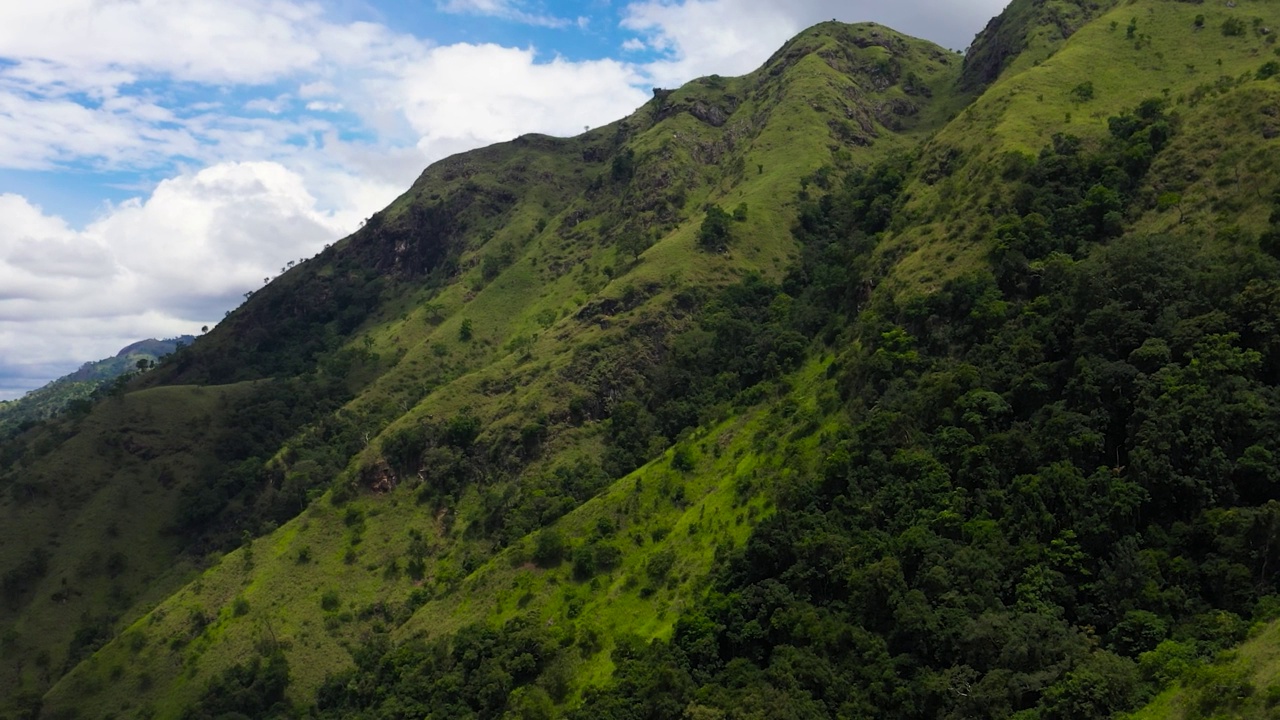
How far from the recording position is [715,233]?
142 metres

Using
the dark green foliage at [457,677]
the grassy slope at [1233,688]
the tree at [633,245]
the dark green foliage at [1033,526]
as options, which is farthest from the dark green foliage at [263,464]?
the grassy slope at [1233,688]

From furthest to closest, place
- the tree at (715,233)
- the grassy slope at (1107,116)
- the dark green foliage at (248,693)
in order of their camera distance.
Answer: the tree at (715,233) < the dark green foliage at (248,693) < the grassy slope at (1107,116)

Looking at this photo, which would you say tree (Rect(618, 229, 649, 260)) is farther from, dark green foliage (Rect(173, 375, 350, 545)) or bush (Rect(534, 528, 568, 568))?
bush (Rect(534, 528, 568, 568))

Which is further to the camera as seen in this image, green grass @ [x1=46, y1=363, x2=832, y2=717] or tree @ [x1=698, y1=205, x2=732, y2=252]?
tree @ [x1=698, y1=205, x2=732, y2=252]

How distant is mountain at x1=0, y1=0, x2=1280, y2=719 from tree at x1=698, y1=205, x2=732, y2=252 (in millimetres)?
629

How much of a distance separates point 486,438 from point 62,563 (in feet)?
239

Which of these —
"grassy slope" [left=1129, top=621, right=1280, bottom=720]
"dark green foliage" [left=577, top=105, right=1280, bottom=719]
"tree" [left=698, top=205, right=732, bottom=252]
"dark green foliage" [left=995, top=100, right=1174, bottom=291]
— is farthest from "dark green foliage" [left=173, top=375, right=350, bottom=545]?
"grassy slope" [left=1129, top=621, right=1280, bottom=720]

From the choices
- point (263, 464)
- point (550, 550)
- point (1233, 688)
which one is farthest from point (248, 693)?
point (1233, 688)

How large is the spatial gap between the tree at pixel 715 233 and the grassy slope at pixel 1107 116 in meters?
34.6

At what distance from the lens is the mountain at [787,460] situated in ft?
185

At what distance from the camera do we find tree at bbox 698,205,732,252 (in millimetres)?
142625

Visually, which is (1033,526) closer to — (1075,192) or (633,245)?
(1075,192)

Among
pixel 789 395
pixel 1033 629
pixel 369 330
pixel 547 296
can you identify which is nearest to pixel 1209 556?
pixel 1033 629

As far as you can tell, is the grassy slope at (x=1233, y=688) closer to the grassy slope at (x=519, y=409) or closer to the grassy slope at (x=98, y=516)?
the grassy slope at (x=519, y=409)
